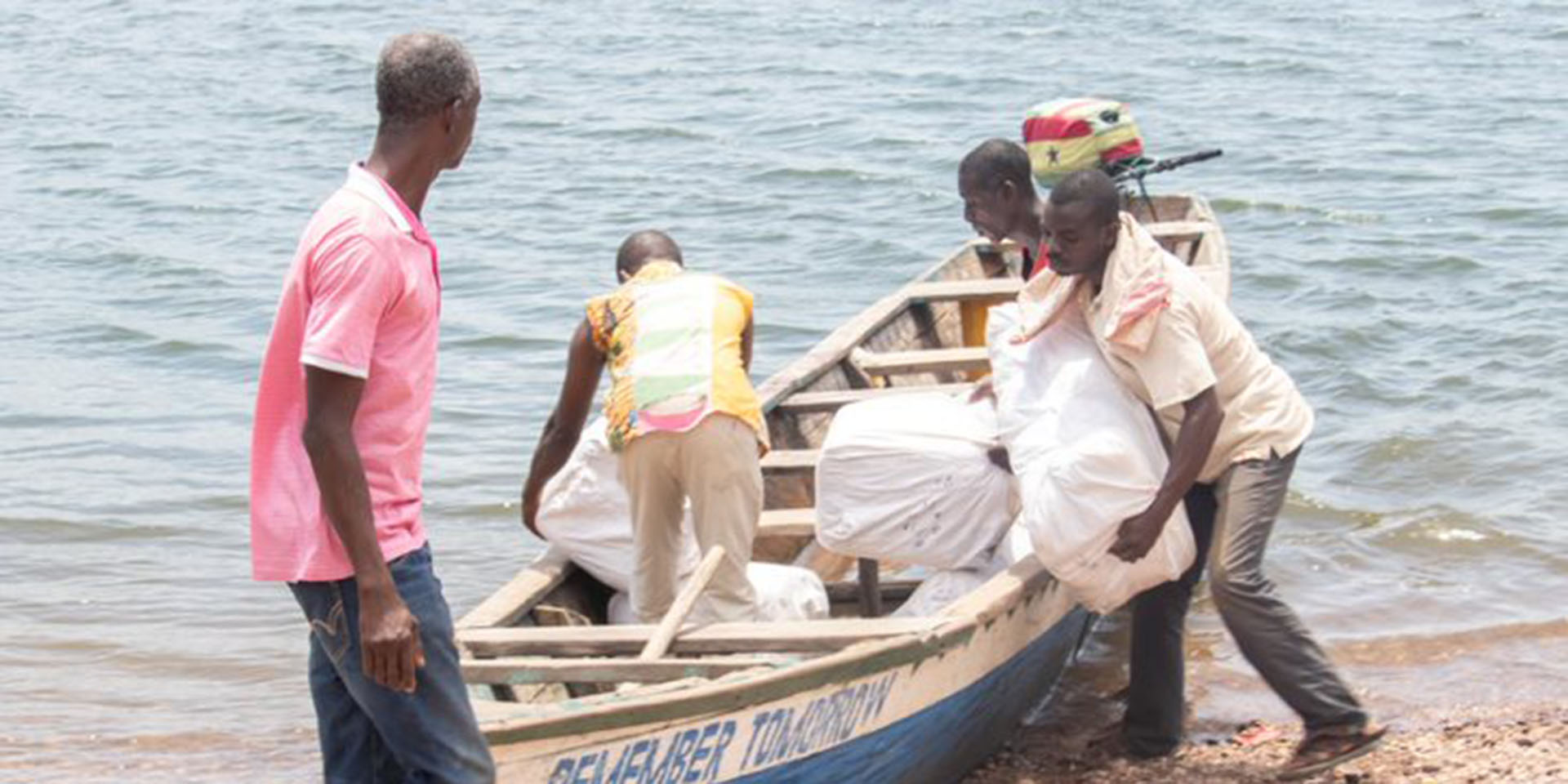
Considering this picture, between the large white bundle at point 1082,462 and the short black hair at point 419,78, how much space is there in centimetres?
230

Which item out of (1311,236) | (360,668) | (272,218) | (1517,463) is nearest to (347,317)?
(360,668)

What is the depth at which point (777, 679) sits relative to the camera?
512 cm

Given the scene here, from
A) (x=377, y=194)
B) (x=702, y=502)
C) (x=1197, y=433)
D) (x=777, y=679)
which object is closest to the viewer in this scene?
(x=377, y=194)

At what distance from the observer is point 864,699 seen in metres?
5.48

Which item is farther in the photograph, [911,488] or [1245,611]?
[911,488]

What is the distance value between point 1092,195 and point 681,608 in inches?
55.1

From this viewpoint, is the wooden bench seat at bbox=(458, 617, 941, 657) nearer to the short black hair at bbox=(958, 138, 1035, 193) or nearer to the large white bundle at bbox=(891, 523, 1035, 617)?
the large white bundle at bbox=(891, 523, 1035, 617)

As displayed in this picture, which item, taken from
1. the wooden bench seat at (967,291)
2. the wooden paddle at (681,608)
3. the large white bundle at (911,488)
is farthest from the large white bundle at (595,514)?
the wooden bench seat at (967,291)

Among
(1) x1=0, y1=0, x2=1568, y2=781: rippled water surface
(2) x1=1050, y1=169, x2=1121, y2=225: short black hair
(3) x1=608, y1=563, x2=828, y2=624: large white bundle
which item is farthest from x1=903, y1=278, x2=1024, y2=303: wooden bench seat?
(2) x1=1050, y1=169, x2=1121, y2=225: short black hair

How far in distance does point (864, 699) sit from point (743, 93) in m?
16.2

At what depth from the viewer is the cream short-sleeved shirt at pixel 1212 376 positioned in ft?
18.3

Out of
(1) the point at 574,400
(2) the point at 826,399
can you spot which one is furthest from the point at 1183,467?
(2) the point at 826,399

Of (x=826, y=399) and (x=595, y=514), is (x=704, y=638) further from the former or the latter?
(x=826, y=399)

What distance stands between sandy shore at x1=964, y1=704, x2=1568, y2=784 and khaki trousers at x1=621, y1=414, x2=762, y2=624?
1.08 meters
